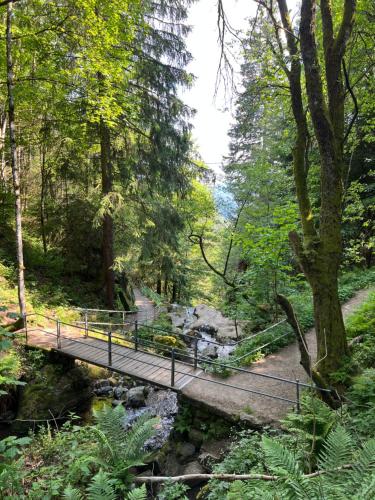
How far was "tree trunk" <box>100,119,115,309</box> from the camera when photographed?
10.7m

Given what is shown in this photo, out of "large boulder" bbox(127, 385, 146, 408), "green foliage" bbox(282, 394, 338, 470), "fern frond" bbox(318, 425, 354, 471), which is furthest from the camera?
"large boulder" bbox(127, 385, 146, 408)

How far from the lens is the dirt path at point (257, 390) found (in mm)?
4766

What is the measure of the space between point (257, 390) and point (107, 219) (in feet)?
27.2

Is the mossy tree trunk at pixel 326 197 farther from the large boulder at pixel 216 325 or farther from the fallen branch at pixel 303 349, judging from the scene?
the large boulder at pixel 216 325

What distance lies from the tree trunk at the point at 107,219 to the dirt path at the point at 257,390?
6.90m

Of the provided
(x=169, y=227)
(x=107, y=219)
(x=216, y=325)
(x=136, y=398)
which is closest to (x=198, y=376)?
(x=136, y=398)

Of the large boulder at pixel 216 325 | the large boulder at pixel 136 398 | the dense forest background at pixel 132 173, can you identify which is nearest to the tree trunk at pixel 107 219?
the dense forest background at pixel 132 173

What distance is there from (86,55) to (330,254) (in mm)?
6784

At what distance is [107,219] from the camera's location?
1133 cm

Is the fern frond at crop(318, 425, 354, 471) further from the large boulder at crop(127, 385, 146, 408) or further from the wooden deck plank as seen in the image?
the large boulder at crop(127, 385, 146, 408)

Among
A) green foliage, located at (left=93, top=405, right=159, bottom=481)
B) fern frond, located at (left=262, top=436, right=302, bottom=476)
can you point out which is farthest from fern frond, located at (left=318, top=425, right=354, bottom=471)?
green foliage, located at (left=93, top=405, right=159, bottom=481)

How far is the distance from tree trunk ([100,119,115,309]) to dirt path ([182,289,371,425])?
272 inches

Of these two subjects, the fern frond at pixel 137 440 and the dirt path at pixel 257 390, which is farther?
the dirt path at pixel 257 390

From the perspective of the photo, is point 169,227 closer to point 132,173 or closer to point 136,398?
point 132,173
